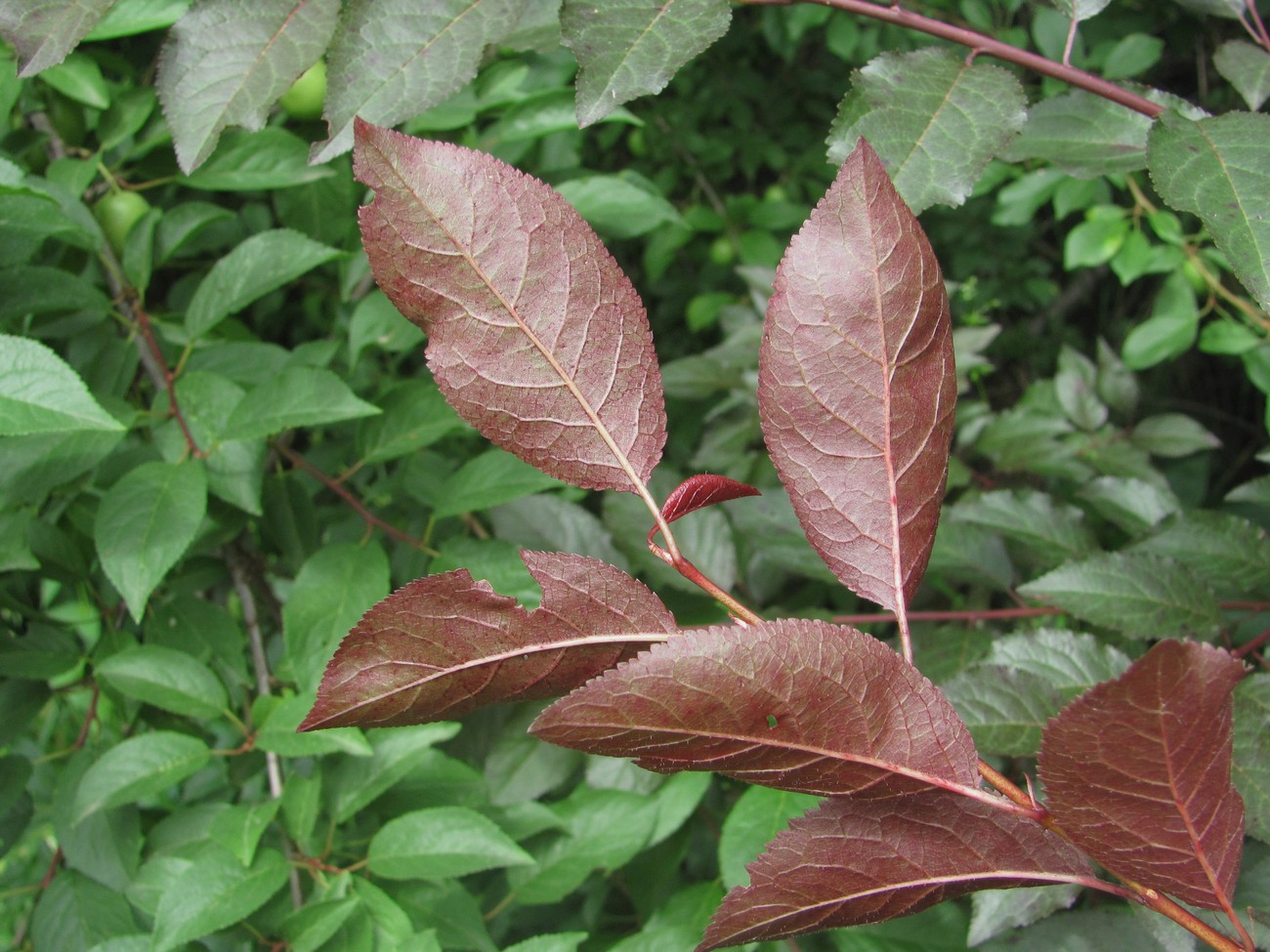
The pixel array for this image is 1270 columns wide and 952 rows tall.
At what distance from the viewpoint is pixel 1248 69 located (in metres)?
0.72

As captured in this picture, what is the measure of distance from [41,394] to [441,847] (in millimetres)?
467

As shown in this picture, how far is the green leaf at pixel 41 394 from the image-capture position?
0.68m

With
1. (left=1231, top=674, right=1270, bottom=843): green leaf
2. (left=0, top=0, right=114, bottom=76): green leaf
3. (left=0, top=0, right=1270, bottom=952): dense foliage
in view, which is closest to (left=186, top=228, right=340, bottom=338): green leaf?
(left=0, top=0, right=1270, bottom=952): dense foliage

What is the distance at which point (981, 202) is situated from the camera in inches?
99.4

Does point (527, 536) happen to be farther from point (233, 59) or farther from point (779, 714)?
point (779, 714)

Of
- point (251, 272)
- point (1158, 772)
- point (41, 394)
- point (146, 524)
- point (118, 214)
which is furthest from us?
point (118, 214)

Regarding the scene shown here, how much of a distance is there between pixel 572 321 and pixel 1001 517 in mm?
745

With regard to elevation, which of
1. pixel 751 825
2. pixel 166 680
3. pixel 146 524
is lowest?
pixel 751 825

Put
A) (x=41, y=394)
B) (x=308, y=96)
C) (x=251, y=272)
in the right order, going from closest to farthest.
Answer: (x=41, y=394), (x=251, y=272), (x=308, y=96)

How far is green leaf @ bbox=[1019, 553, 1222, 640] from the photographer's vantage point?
2.78 ft

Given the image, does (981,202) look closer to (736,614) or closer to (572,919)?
(572,919)

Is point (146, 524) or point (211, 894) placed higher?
point (146, 524)

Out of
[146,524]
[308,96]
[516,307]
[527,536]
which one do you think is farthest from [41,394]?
[308,96]

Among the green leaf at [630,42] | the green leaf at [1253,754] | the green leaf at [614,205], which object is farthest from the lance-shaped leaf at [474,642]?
the green leaf at [614,205]
